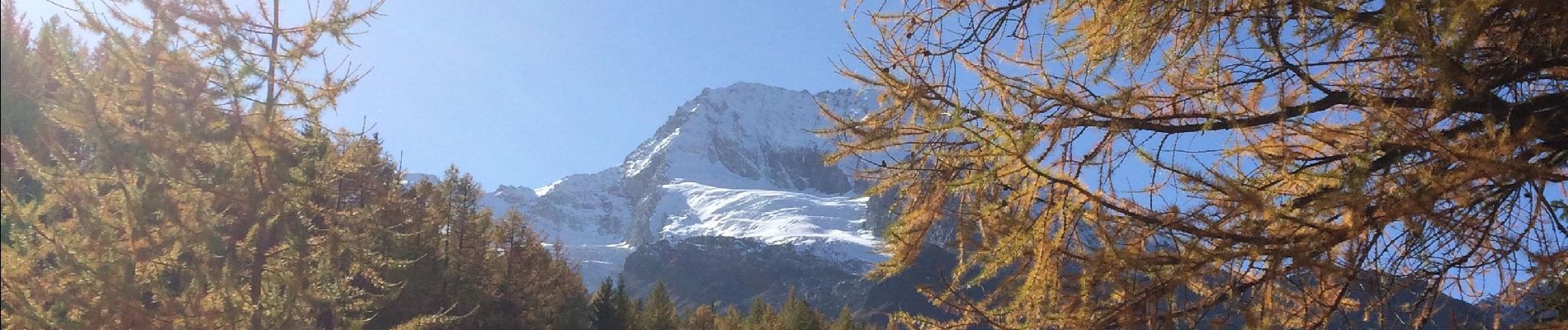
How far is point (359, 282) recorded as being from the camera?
37.8 feet

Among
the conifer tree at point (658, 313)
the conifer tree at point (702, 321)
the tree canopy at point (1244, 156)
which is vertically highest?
the tree canopy at point (1244, 156)

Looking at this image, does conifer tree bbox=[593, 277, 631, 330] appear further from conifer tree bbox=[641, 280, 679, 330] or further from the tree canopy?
the tree canopy

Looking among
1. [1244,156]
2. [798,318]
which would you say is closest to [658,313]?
[798,318]

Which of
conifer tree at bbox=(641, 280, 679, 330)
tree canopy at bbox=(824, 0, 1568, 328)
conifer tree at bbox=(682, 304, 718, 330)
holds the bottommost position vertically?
conifer tree at bbox=(682, 304, 718, 330)

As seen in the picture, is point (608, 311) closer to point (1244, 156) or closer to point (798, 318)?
point (798, 318)

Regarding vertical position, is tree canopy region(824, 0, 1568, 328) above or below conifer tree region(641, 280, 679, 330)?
above

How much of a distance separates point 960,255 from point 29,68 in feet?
23.6

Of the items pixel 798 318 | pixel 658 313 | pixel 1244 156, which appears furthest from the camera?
pixel 798 318

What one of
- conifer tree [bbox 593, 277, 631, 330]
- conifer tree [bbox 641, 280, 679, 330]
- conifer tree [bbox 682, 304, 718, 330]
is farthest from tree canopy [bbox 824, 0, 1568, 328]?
conifer tree [bbox 682, 304, 718, 330]

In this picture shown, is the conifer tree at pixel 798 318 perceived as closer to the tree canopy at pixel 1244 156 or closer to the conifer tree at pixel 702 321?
the conifer tree at pixel 702 321

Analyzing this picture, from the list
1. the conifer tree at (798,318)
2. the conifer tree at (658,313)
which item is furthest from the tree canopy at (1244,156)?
the conifer tree at (798,318)

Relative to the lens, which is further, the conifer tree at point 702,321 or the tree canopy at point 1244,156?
the conifer tree at point 702,321

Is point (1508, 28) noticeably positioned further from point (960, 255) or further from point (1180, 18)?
point (960, 255)

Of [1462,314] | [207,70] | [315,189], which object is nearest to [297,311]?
[315,189]
